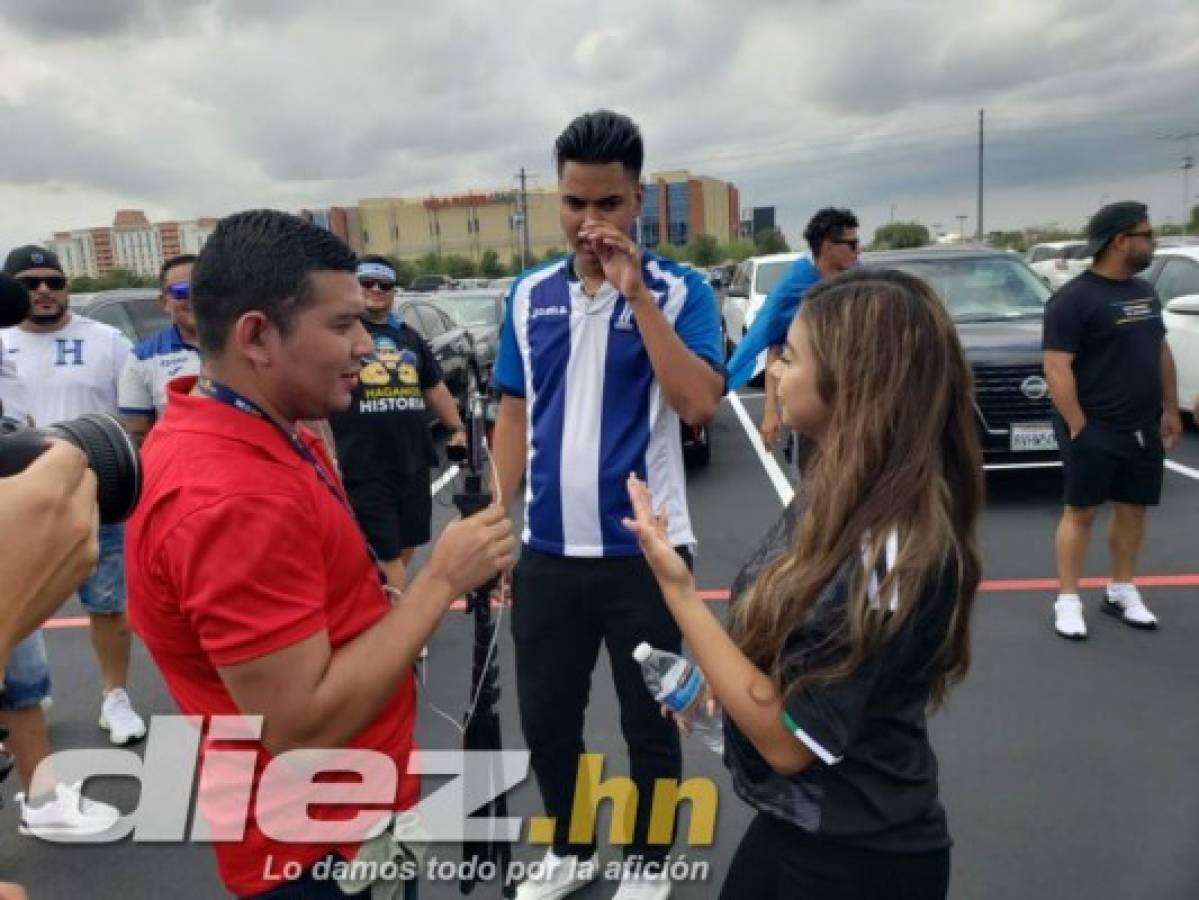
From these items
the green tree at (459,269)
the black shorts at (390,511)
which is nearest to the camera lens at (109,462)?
the black shorts at (390,511)

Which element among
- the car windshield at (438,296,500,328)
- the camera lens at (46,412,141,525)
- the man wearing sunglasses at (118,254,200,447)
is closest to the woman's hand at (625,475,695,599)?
the camera lens at (46,412,141,525)

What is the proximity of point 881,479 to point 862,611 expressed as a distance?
230 millimetres

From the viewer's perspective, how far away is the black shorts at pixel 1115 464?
13.4 feet

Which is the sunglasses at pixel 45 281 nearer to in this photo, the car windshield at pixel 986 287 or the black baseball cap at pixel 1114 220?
the black baseball cap at pixel 1114 220

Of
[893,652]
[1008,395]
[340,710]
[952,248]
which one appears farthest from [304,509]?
[952,248]

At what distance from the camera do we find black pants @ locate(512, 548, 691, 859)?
2395 mm

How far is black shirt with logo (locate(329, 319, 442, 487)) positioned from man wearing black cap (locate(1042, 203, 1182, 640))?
307 centimetres

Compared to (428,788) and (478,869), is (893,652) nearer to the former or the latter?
(478,869)

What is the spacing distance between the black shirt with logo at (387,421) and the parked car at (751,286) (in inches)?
280

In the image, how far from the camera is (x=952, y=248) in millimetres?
8297

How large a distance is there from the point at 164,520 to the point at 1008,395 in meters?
6.12

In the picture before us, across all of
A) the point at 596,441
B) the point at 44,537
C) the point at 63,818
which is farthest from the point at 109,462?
the point at 63,818

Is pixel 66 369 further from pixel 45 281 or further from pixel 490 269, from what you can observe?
pixel 490 269

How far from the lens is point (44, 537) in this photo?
94 cm
